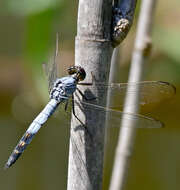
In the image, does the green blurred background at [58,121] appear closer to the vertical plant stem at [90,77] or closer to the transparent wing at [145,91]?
the transparent wing at [145,91]

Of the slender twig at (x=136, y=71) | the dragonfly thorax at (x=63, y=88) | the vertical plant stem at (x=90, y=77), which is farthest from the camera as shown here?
the slender twig at (x=136, y=71)

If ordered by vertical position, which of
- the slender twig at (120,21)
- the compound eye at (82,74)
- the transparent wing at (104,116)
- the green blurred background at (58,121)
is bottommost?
the green blurred background at (58,121)

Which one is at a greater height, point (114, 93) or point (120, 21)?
point (120, 21)

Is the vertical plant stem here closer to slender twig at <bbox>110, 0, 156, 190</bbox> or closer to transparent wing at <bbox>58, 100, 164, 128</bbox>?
transparent wing at <bbox>58, 100, 164, 128</bbox>

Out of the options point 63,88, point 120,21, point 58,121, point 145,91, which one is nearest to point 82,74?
point 120,21

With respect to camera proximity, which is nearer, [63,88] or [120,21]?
[120,21]

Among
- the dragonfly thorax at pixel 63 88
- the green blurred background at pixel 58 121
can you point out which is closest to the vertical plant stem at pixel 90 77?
the dragonfly thorax at pixel 63 88

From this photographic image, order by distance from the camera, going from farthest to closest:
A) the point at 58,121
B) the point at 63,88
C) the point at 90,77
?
the point at 58,121 < the point at 63,88 < the point at 90,77

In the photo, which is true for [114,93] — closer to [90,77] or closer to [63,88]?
[63,88]
